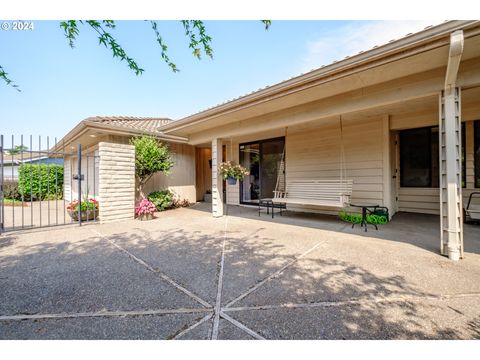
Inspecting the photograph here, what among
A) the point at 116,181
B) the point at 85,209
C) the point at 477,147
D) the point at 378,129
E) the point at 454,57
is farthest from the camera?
the point at 85,209

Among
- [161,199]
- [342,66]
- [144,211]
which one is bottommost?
[144,211]

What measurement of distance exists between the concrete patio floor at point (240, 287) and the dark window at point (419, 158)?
2.26 meters

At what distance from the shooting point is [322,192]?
541cm

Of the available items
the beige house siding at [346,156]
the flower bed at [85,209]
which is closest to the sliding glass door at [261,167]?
the beige house siding at [346,156]

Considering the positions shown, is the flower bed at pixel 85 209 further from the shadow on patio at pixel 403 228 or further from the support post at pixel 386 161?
the support post at pixel 386 161

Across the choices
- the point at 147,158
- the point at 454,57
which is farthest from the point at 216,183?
the point at 454,57

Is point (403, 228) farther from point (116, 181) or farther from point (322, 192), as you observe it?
point (116, 181)

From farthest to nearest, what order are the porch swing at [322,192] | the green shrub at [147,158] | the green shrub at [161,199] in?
the green shrub at [161,199] → the green shrub at [147,158] → the porch swing at [322,192]

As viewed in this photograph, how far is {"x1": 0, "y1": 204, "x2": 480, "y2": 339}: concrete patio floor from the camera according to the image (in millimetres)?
1567

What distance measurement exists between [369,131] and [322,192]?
6.22 ft

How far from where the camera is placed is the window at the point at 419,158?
18.5 ft

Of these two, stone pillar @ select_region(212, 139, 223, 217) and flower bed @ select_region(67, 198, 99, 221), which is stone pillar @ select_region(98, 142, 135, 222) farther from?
stone pillar @ select_region(212, 139, 223, 217)
